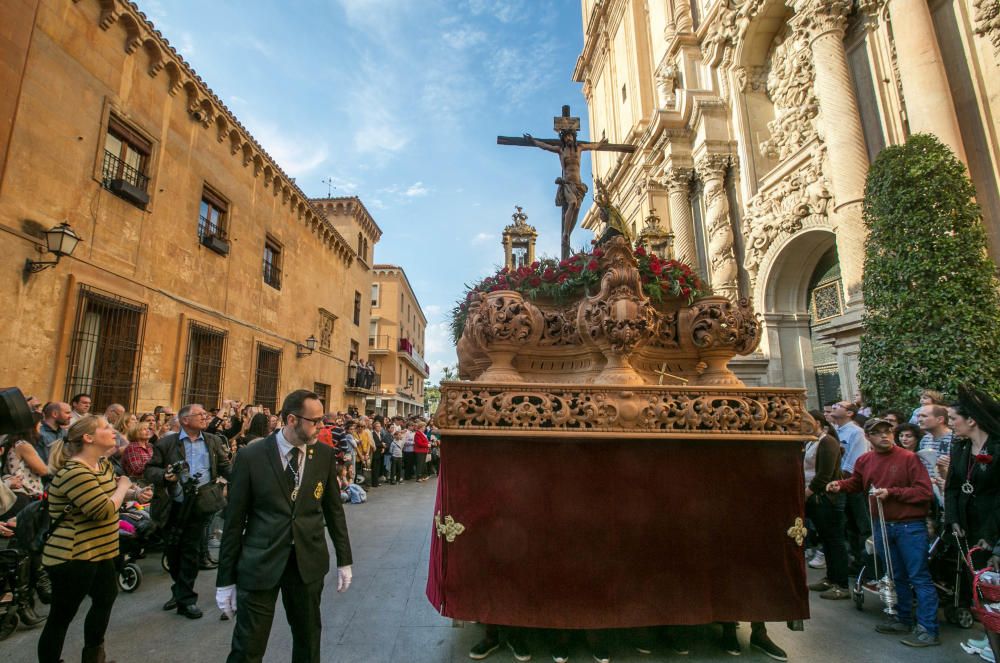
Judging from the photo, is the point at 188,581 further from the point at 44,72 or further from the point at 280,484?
the point at 44,72

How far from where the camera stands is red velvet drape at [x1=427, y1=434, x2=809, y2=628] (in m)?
3.19

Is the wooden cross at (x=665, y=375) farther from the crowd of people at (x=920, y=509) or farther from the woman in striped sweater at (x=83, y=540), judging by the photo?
the woman in striped sweater at (x=83, y=540)

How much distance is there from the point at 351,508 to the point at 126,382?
5.51 m

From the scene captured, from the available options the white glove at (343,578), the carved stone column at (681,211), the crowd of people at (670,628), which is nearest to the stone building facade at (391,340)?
the carved stone column at (681,211)

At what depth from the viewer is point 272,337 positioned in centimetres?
1678

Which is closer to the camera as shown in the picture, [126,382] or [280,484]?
[280,484]

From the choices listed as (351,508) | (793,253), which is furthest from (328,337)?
(793,253)

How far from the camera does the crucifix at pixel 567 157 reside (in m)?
5.88

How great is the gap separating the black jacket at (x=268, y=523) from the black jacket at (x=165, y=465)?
7.86ft

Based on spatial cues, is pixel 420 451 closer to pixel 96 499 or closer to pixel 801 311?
pixel 801 311

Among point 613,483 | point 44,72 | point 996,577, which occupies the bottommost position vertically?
point 996,577

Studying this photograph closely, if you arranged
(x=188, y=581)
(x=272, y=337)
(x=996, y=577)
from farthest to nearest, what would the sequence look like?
(x=272, y=337) < (x=188, y=581) < (x=996, y=577)

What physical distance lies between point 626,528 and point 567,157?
468 cm

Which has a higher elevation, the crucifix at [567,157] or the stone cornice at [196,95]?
the stone cornice at [196,95]
